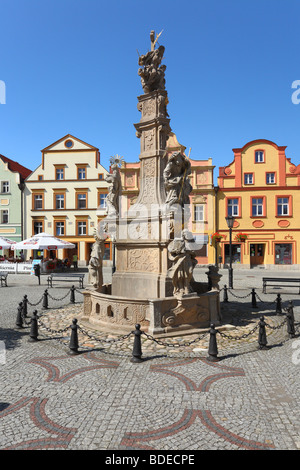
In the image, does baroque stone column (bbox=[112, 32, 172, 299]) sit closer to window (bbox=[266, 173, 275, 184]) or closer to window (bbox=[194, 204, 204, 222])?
window (bbox=[194, 204, 204, 222])

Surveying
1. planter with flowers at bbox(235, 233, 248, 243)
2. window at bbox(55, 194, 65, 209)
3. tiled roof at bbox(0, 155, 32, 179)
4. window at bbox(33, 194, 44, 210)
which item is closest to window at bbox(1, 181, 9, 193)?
tiled roof at bbox(0, 155, 32, 179)

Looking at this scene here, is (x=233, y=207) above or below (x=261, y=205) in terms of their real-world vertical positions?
below

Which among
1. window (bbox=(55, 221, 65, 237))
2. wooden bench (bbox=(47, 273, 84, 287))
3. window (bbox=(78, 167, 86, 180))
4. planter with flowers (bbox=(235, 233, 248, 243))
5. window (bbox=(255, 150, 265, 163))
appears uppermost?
window (bbox=(255, 150, 265, 163))

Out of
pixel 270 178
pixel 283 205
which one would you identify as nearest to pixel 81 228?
pixel 270 178

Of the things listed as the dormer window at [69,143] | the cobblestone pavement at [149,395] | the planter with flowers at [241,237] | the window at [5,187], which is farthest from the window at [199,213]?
the cobblestone pavement at [149,395]

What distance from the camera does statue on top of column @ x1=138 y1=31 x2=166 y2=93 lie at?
9.35m

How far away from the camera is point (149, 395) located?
14.7ft

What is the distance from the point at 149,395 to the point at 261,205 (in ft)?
92.3

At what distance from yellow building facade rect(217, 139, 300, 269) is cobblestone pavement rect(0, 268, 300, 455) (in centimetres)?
2323

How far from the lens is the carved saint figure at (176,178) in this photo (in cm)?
823

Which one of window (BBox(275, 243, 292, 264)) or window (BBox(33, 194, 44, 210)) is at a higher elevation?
window (BBox(33, 194, 44, 210))

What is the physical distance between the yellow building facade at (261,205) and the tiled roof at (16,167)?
24.1 meters

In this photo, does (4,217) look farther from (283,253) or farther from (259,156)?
(283,253)
